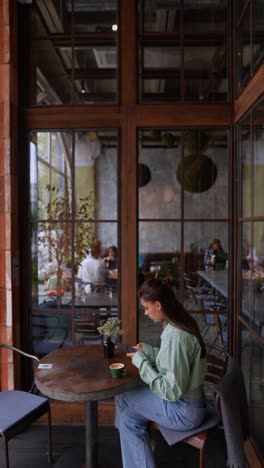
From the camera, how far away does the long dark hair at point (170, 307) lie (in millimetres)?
2020

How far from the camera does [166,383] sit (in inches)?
75.1

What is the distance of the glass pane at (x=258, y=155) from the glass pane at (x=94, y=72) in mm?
1173

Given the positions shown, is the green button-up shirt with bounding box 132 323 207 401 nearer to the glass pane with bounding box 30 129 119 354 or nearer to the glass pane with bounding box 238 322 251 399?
the glass pane with bounding box 238 322 251 399

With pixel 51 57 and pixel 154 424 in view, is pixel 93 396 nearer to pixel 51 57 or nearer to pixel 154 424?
pixel 154 424

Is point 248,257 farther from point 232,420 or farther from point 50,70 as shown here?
point 50,70

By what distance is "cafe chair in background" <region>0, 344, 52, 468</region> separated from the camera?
6.77ft

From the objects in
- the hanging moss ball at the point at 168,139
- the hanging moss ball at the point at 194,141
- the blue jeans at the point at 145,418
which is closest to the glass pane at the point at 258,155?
the hanging moss ball at the point at 194,141

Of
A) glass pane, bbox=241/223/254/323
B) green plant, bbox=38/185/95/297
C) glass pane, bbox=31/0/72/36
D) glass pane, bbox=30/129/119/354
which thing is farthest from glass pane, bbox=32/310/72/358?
glass pane, bbox=31/0/72/36

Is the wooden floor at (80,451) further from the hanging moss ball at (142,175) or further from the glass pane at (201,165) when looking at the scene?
the hanging moss ball at (142,175)

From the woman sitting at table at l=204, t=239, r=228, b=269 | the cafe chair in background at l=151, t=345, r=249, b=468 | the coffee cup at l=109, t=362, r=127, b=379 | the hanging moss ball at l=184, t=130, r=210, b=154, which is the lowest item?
the cafe chair in background at l=151, t=345, r=249, b=468

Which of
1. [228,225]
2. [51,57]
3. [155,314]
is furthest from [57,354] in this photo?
[51,57]

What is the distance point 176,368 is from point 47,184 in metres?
2.03

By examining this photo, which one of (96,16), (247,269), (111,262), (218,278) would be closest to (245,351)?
(247,269)

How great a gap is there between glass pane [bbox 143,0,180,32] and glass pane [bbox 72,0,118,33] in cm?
27
